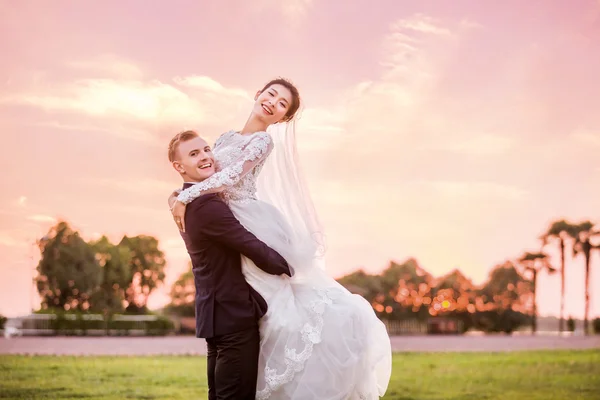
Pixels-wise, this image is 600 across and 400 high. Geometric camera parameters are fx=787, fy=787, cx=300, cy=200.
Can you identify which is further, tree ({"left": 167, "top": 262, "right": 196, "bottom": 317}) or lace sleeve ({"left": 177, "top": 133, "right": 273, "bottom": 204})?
tree ({"left": 167, "top": 262, "right": 196, "bottom": 317})

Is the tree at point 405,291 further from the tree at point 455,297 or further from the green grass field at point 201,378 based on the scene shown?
the green grass field at point 201,378

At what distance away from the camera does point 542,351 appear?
1591 centimetres

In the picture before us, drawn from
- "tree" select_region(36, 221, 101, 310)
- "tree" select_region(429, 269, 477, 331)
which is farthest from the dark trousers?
"tree" select_region(429, 269, 477, 331)

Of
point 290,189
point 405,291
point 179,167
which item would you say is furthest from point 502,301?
point 179,167

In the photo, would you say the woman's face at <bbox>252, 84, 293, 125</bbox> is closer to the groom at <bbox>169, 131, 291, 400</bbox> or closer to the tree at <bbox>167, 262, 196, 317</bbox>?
the groom at <bbox>169, 131, 291, 400</bbox>

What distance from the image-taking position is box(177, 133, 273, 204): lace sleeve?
11.2 feet

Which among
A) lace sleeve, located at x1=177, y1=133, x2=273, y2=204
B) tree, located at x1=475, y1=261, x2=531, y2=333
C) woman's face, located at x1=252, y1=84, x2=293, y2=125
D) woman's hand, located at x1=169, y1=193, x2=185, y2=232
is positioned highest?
woman's face, located at x1=252, y1=84, x2=293, y2=125

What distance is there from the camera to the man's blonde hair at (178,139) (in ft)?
11.7

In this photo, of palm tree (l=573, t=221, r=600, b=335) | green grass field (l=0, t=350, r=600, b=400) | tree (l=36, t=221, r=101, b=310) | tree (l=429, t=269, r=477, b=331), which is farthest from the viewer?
palm tree (l=573, t=221, r=600, b=335)

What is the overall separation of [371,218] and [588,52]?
16.1 ft

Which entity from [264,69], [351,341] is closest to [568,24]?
[264,69]

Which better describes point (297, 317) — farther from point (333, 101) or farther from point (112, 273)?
point (112, 273)

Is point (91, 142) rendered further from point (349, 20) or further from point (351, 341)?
point (351, 341)

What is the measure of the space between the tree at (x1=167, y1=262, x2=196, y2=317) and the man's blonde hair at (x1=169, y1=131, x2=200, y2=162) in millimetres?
27266
